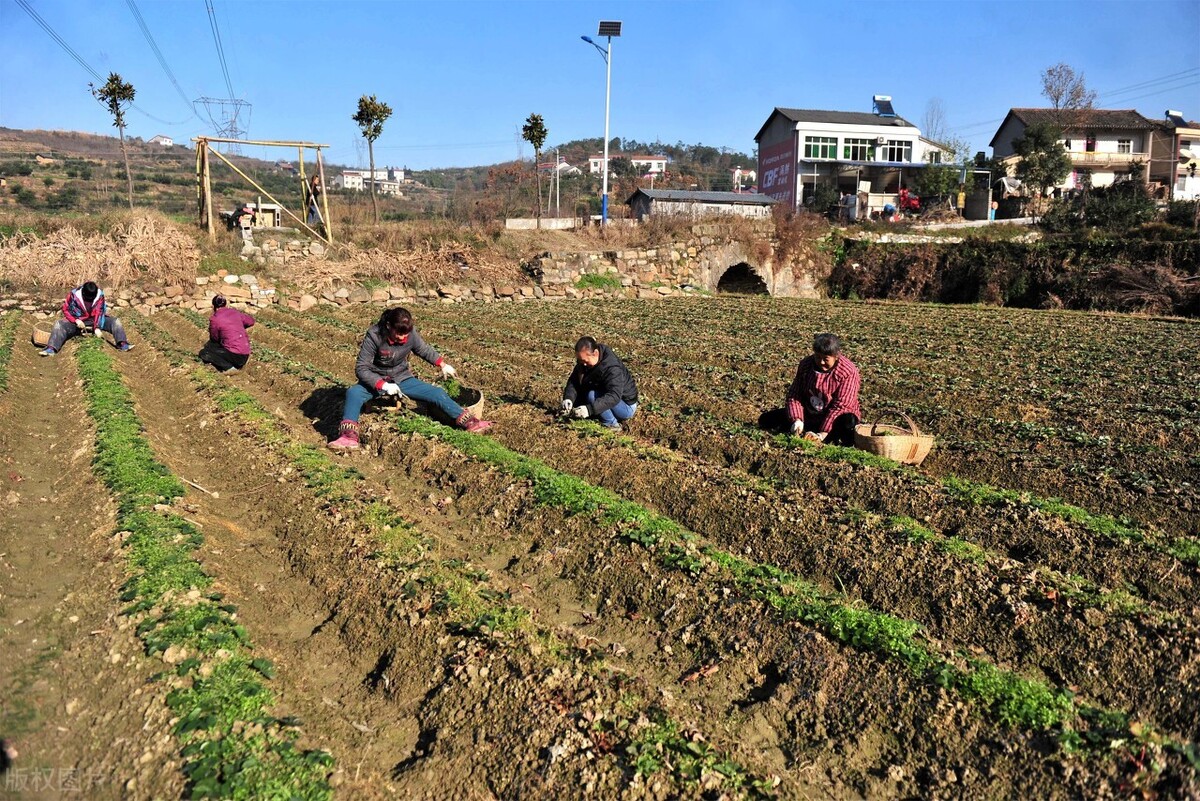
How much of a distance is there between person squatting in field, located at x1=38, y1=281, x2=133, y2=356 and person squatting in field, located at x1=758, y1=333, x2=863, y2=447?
45.2 ft

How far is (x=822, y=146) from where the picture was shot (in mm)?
56469

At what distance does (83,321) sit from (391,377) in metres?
10.4

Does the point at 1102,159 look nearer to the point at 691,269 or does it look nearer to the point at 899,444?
the point at 691,269

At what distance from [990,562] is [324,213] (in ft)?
90.4

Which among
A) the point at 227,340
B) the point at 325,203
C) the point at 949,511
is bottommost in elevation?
the point at 949,511

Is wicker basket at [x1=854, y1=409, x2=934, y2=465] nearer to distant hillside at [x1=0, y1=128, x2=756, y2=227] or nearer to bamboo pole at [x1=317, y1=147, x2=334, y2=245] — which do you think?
bamboo pole at [x1=317, y1=147, x2=334, y2=245]

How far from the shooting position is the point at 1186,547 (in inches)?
227

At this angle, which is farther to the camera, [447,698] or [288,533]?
[288,533]

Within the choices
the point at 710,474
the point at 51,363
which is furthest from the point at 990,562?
the point at 51,363

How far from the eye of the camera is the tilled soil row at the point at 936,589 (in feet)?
14.7

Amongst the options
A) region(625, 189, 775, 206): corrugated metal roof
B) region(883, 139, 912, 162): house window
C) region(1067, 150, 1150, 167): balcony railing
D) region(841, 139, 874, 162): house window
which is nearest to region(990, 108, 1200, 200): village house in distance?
region(1067, 150, 1150, 167): balcony railing

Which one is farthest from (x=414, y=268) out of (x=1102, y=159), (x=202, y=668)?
(x=1102, y=159)

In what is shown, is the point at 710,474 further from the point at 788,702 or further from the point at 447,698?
the point at 447,698

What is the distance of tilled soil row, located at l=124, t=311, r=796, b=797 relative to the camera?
3.74m
